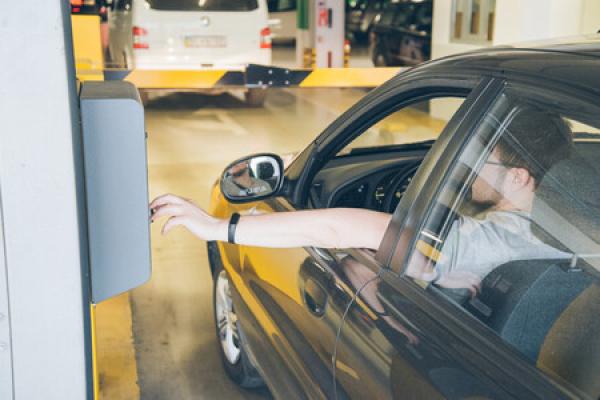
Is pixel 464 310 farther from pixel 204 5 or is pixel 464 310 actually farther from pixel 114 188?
pixel 204 5

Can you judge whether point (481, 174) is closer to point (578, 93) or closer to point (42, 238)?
point (578, 93)

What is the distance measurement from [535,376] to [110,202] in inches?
33.8

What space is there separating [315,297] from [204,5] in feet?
34.7

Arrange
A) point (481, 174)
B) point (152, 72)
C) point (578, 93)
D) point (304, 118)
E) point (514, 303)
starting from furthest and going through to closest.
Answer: point (304, 118), point (152, 72), point (481, 174), point (514, 303), point (578, 93)

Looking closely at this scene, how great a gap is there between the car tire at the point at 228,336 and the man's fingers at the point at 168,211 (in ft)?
3.52

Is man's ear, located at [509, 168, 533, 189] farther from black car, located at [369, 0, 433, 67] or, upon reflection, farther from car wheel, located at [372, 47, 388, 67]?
car wheel, located at [372, 47, 388, 67]

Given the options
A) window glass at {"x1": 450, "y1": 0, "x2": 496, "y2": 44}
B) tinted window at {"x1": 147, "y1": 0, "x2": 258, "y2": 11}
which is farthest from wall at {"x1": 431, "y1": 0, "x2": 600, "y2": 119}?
tinted window at {"x1": 147, "y1": 0, "x2": 258, "y2": 11}

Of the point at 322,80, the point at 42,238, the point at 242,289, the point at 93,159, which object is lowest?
the point at 242,289

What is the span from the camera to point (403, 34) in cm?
1661

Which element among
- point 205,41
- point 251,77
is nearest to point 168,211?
point 251,77

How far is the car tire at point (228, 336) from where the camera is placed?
11.3ft

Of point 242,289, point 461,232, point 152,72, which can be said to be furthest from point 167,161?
point 461,232

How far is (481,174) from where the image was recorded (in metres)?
1.98

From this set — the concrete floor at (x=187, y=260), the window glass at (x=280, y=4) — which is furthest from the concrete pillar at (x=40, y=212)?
the window glass at (x=280, y=4)
